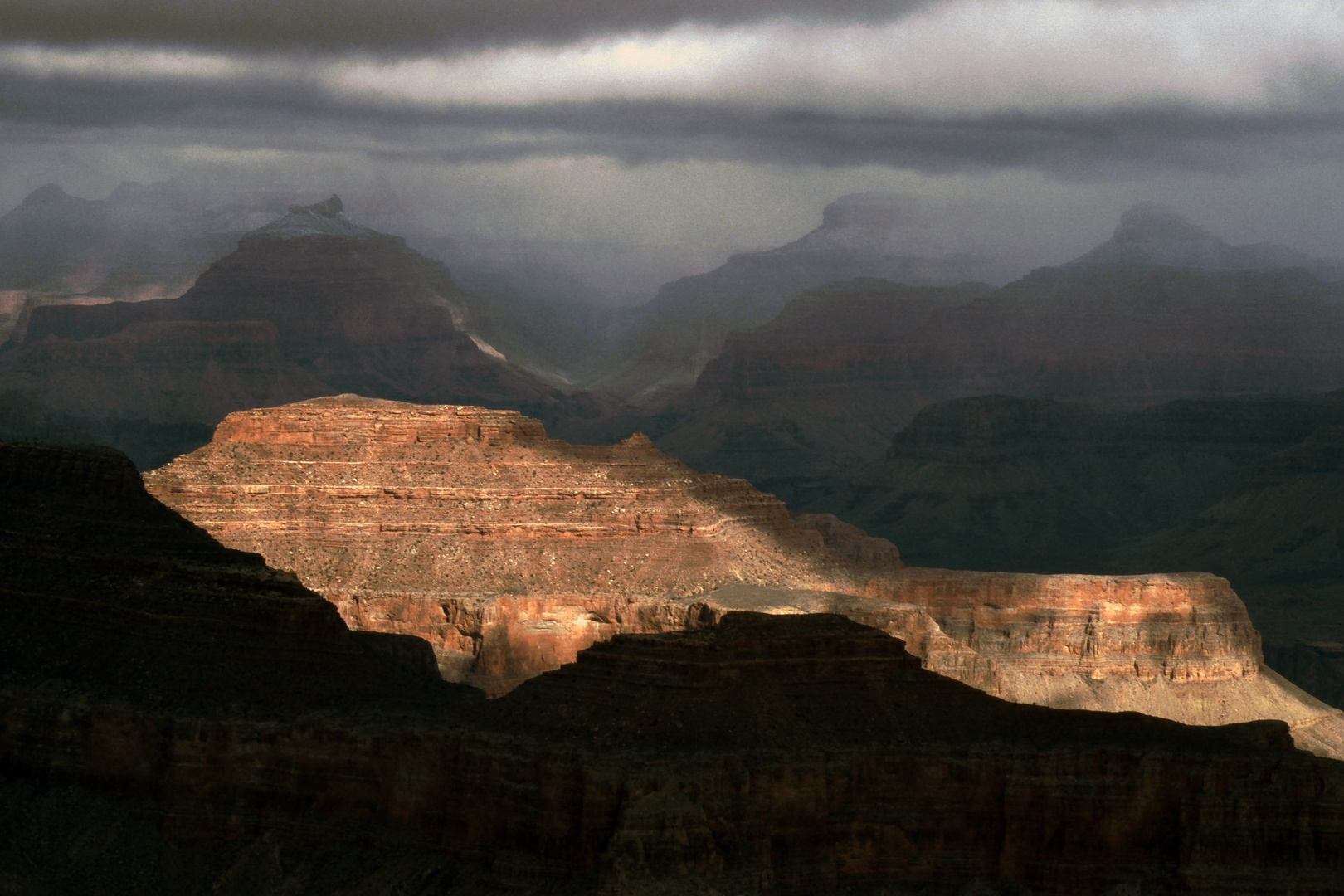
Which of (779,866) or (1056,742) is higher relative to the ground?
(1056,742)

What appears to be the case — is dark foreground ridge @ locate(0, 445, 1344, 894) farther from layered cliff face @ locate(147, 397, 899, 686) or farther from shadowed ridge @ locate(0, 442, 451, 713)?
layered cliff face @ locate(147, 397, 899, 686)

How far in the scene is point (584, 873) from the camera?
197 ft

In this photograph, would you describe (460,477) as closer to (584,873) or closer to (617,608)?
(617,608)

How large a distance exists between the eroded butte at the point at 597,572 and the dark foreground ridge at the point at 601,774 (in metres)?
32.7

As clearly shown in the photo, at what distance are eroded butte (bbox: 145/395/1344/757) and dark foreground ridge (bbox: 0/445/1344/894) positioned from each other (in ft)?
107

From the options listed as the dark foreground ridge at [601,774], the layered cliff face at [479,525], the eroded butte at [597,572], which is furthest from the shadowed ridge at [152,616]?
the eroded butte at [597,572]

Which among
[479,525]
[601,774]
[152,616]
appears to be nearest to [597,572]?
[479,525]

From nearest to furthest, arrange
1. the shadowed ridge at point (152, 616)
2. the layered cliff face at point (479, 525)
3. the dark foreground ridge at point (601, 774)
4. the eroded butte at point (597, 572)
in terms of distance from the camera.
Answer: the dark foreground ridge at point (601, 774)
the shadowed ridge at point (152, 616)
the eroded butte at point (597, 572)
the layered cliff face at point (479, 525)

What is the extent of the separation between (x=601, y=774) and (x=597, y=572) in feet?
167

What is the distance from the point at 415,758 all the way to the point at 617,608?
42.8 meters

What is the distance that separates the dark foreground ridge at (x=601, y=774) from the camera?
60.7 m

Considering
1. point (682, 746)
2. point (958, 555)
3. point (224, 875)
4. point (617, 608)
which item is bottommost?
point (224, 875)

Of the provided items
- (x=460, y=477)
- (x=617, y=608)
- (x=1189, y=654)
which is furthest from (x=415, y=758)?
(x=1189, y=654)

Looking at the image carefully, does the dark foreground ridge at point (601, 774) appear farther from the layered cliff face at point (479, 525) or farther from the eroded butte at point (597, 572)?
the eroded butte at point (597, 572)
